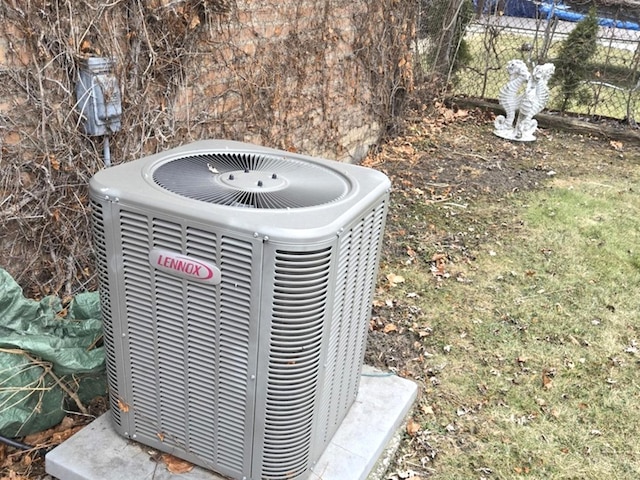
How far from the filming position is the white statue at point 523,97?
702 centimetres

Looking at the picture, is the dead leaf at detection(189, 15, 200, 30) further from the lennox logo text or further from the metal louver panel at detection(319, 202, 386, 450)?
the lennox logo text

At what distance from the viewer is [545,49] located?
26.9 feet

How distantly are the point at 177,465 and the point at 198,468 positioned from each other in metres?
0.08

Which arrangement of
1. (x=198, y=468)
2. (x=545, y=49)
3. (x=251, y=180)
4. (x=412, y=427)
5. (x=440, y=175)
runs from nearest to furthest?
(x=251, y=180) → (x=198, y=468) → (x=412, y=427) → (x=440, y=175) → (x=545, y=49)

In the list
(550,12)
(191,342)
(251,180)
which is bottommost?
(191,342)

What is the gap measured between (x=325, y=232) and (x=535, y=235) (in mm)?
3649

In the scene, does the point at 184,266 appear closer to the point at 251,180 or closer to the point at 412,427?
the point at 251,180

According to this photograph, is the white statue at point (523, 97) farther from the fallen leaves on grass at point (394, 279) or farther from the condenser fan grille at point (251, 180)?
the condenser fan grille at point (251, 180)

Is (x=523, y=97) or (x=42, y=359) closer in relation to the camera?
(x=42, y=359)

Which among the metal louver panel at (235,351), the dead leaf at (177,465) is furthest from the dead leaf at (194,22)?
the dead leaf at (177,465)

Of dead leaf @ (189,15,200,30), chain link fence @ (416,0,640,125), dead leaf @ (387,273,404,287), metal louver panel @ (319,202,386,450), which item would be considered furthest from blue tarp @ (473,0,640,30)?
metal louver panel @ (319,202,386,450)

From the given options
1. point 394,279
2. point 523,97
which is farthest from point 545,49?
point 394,279

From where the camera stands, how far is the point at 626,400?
9.95ft

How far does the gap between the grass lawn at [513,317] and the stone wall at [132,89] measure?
1.50m
